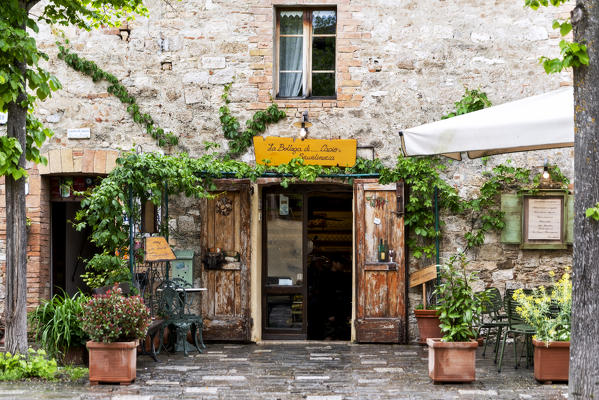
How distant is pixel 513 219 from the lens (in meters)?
8.45

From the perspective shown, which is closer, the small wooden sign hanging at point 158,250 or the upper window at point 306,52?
the small wooden sign hanging at point 158,250

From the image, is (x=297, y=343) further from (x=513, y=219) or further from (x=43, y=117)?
(x=43, y=117)

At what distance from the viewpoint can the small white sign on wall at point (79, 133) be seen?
8.67 metres

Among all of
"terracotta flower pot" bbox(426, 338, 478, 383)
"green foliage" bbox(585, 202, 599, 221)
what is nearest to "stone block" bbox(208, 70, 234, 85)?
"terracotta flower pot" bbox(426, 338, 478, 383)

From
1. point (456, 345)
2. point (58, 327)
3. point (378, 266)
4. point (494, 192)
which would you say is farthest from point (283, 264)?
point (456, 345)

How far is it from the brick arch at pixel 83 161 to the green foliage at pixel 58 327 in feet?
7.58

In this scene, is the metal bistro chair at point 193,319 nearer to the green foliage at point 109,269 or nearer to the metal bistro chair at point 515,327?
the green foliage at point 109,269

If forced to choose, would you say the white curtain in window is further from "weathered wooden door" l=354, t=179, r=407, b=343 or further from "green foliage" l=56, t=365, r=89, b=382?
"green foliage" l=56, t=365, r=89, b=382

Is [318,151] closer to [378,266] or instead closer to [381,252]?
[381,252]

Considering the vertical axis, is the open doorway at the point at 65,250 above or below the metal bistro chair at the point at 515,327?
above

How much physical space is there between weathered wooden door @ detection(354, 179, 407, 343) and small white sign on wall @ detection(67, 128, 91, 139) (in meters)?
3.25

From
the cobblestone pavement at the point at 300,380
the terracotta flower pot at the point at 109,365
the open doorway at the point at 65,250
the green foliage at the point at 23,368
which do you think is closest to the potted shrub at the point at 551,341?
the cobblestone pavement at the point at 300,380

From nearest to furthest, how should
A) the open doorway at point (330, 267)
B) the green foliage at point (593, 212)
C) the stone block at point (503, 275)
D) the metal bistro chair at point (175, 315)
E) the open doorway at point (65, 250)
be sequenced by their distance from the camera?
the green foliage at point (593, 212) → the metal bistro chair at point (175, 315) → the stone block at point (503, 275) → the open doorway at point (330, 267) → the open doorway at point (65, 250)

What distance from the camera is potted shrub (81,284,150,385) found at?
6.07 m
